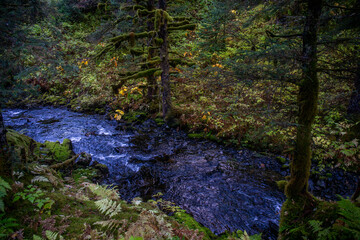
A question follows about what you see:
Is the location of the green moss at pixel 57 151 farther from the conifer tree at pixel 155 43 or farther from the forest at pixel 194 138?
the conifer tree at pixel 155 43

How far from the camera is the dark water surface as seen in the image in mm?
5125

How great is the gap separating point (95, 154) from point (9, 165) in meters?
5.45

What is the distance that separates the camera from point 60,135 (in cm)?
1021

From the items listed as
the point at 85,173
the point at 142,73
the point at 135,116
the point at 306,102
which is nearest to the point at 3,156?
the point at 85,173

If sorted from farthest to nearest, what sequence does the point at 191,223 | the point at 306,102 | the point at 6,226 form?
the point at 191,223 < the point at 306,102 < the point at 6,226

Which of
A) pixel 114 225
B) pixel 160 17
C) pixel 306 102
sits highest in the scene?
pixel 160 17

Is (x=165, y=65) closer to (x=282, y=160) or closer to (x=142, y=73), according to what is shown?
(x=142, y=73)

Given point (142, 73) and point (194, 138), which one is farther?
point (194, 138)

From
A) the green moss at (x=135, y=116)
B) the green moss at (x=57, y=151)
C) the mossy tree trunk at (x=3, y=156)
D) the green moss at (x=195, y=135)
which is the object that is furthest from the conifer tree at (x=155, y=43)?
the mossy tree trunk at (x=3, y=156)

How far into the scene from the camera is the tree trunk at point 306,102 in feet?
9.80

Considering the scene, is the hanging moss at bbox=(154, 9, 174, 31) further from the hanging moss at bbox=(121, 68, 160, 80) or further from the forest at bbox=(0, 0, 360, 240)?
the hanging moss at bbox=(121, 68, 160, 80)

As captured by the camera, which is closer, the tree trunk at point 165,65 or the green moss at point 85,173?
the green moss at point 85,173

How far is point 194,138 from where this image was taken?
387 inches

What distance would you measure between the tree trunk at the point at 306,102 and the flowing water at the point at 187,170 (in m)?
1.72
